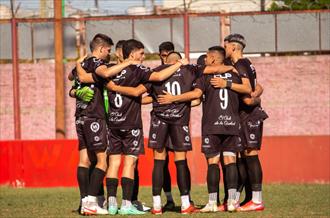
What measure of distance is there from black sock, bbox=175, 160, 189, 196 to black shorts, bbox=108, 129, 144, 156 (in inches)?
20.9

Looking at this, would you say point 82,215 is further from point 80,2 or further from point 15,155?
point 80,2

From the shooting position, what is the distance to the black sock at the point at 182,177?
12.8 m

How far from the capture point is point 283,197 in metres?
15.5

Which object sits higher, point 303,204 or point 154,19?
point 154,19

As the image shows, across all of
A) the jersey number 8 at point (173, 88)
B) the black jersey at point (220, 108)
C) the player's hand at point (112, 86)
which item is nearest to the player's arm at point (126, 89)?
the player's hand at point (112, 86)

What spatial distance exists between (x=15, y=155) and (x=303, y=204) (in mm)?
7967

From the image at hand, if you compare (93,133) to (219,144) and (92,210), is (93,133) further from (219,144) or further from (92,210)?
(219,144)

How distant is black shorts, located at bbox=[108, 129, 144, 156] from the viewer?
41.7 feet

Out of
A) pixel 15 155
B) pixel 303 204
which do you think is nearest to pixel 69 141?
pixel 15 155

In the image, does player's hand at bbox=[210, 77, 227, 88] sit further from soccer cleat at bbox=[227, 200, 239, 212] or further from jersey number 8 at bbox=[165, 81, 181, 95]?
soccer cleat at bbox=[227, 200, 239, 212]

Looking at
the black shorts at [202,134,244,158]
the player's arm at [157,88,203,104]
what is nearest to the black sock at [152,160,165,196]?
the black shorts at [202,134,244,158]

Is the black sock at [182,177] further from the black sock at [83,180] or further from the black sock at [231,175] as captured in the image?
the black sock at [83,180]

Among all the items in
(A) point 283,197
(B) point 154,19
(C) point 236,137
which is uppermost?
(B) point 154,19

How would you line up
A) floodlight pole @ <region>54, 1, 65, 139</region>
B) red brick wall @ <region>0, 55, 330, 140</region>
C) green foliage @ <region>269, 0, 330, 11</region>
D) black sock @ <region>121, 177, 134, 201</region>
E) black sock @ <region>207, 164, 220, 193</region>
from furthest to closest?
green foliage @ <region>269, 0, 330, 11</region>
red brick wall @ <region>0, 55, 330, 140</region>
floodlight pole @ <region>54, 1, 65, 139</region>
black sock @ <region>207, 164, 220, 193</region>
black sock @ <region>121, 177, 134, 201</region>
